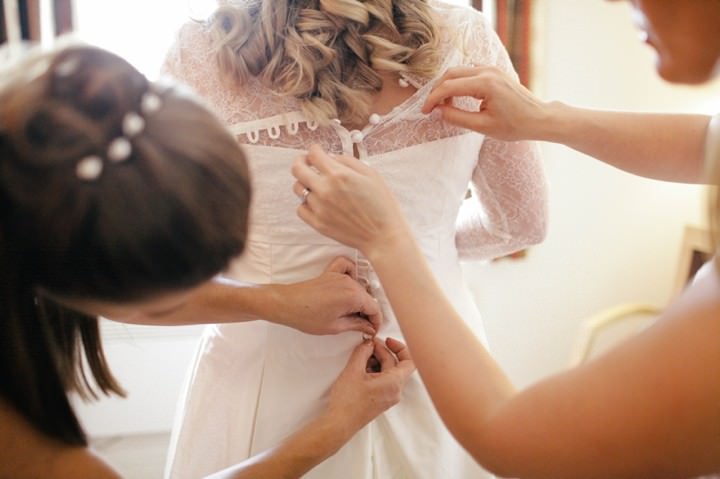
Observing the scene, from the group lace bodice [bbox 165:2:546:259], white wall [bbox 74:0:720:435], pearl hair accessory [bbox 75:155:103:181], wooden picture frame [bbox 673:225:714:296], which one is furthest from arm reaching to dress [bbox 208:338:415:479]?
wooden picture frame [bbox 673:225:714:296]

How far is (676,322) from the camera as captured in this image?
1.86 feet

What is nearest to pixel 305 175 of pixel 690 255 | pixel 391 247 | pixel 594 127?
pixel 391 247

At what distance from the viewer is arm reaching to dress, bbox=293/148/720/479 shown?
1.83 feet

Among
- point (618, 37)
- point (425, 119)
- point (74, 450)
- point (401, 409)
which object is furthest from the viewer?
point (618, 37)

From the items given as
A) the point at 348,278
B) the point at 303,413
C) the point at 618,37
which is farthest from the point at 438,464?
the point at 618,37

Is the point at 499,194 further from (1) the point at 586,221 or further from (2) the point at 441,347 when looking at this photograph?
(1) the point at 586,221

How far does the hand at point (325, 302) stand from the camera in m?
0.88

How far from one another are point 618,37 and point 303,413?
1.96m

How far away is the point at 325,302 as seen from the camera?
88 centimetres

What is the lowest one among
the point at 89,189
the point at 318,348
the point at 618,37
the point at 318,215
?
the point at 318,348

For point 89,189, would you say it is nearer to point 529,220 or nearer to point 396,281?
point 396,281

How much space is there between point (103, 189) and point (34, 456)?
0.33 m

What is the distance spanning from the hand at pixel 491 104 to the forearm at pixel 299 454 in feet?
1.50

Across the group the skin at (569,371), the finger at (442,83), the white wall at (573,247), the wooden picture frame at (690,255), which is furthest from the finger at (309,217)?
the wooden picture frame at (690,255)
